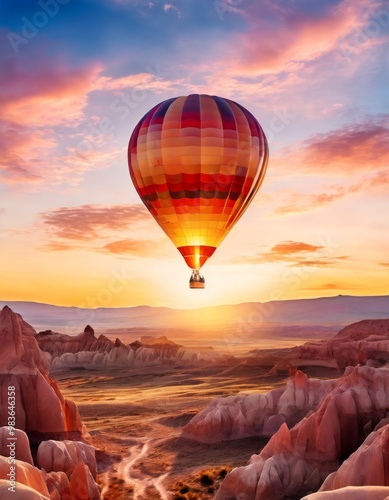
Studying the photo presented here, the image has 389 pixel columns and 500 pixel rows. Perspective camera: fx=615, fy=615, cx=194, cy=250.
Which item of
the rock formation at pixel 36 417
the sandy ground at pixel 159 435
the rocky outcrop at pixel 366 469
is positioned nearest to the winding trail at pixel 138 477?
the sandy ground at pixel 159 435

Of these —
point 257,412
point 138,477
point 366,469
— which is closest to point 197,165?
point 257,412

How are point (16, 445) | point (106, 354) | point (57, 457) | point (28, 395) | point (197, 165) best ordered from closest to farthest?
point (16, 445)
point (57, 457)
point (28, 395)
point (197, 165)
point (106, 354)

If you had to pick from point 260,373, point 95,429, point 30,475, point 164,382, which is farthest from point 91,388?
point 30,475

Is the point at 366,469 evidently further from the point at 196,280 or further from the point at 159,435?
the point at 159,435

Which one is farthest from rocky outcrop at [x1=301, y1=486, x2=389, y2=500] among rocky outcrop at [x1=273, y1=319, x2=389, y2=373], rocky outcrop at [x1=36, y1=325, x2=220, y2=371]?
rocky outcrop at [x1=36, y1=325, x2=220, y2=371]

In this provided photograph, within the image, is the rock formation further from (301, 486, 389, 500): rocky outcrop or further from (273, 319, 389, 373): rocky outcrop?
(273, 319, 389, 373): rocky outcrop

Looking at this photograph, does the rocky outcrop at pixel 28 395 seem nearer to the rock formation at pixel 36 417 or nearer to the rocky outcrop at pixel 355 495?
the rock formation at pixel 36 417
